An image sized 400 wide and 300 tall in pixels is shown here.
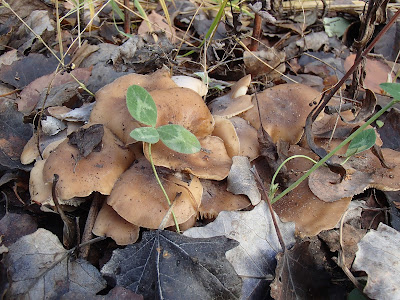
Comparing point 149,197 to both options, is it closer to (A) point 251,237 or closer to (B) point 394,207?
(A) point 251,237

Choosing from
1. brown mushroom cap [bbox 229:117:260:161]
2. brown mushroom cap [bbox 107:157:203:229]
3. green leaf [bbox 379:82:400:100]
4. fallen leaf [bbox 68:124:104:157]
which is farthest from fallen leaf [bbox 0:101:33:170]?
green leaf [bbox 379:82:400:100]

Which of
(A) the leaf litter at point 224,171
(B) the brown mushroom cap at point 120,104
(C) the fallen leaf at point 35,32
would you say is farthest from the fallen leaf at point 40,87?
(C) the fallen leaf at point 35,32

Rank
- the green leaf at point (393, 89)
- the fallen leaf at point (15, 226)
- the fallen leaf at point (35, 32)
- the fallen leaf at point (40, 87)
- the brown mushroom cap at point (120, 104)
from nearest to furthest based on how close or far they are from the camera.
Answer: the green leaf at point (393, 89) → the fallen leaf at point (15, 226) → the brown mushroom cap at point (120, 104) → the fallen leaf at point (40, 87) → the fallen leaf at point (35, 32)

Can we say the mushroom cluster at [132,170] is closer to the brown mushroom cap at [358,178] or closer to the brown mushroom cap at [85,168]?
the brown mushroom cap at [85,168]

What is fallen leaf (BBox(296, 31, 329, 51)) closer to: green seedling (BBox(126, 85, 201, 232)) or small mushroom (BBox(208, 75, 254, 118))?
small mushroom (BBox(208, 75, 254, 118))

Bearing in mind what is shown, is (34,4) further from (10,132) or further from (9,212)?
(9,212)

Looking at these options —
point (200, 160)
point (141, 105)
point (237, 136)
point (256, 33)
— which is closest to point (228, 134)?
point (237, 136)
